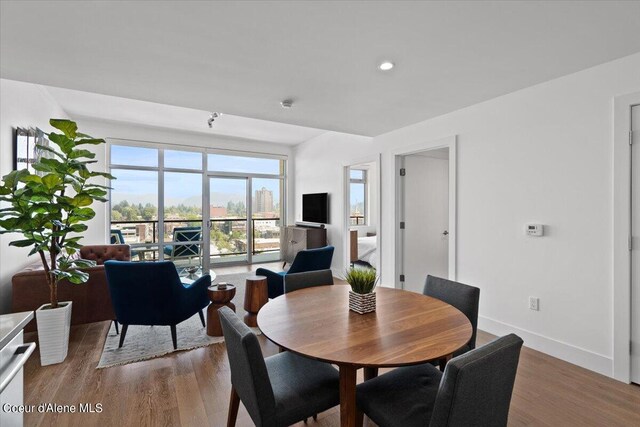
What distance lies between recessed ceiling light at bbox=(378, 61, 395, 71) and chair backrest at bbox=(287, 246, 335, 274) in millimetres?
1944

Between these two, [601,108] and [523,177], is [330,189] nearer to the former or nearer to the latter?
[523,177]

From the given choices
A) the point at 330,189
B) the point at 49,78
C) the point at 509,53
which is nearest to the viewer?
the point at 509,53

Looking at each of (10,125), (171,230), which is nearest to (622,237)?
(10,125)

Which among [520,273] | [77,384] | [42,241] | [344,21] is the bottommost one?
[77,384]

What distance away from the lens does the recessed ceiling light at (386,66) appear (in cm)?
224

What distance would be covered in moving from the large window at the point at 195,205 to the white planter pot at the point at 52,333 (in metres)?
3.42

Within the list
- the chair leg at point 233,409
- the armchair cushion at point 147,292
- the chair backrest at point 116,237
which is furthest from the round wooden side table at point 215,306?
the chair backrest at point 116,237

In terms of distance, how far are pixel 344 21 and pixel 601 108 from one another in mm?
2107

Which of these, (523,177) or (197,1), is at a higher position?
(197,1)

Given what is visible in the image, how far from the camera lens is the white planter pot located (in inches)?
94.9

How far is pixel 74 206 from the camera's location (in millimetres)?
2488

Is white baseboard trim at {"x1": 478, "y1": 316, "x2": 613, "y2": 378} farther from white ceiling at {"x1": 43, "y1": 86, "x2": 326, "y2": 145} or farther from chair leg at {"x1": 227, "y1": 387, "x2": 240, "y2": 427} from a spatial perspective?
white ceiling at {"x1": 43, "y1": 86, "x2": 326, "y2": 145}

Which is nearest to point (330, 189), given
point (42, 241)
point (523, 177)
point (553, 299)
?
point (523, 177)

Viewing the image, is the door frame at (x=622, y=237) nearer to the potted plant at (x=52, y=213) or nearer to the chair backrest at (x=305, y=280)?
the chair backrest at (x=305, y=280)
